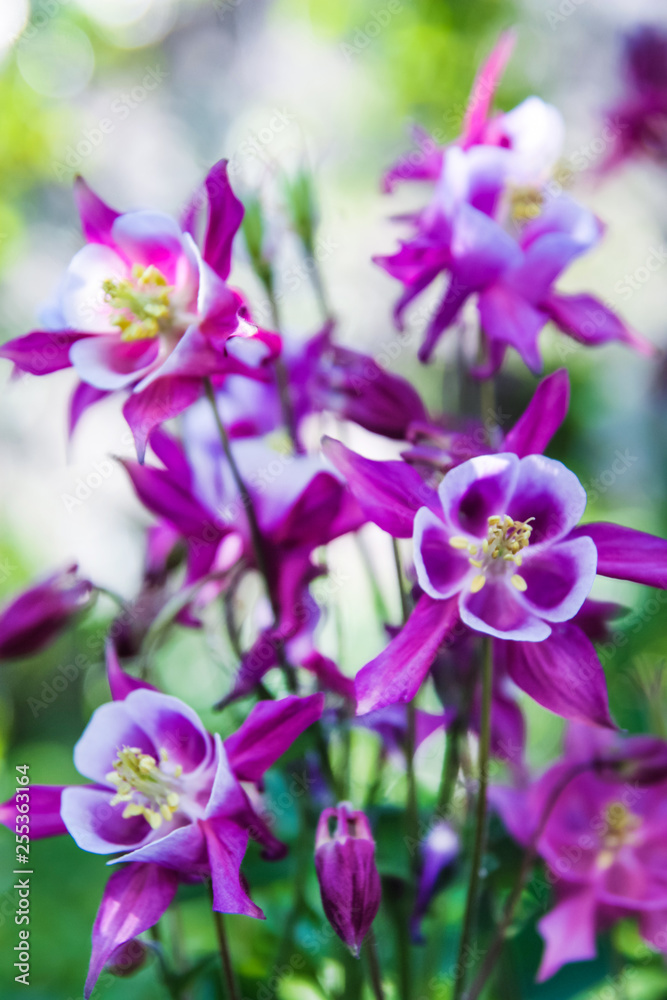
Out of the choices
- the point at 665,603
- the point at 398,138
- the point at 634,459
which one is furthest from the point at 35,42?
the point at 665,603

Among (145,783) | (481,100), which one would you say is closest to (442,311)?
(481,100)

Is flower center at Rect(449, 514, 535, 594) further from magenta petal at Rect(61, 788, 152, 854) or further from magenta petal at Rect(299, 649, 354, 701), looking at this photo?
magenta petal at Rect(61, 788, 152, 854)

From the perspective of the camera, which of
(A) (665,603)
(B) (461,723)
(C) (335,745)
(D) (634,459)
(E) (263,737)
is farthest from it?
(D) (634,459)

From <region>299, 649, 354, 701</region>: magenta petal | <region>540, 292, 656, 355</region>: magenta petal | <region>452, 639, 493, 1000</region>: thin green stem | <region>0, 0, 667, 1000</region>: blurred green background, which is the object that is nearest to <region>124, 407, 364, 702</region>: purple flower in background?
<region>299, 649, 354, 701</region>: magenta petal

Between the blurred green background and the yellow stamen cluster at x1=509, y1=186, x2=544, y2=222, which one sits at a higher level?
the yellow stamen cluster at x1=509, y1=186, x2=544, y2=222

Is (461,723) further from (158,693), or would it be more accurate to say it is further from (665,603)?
(665,603)
